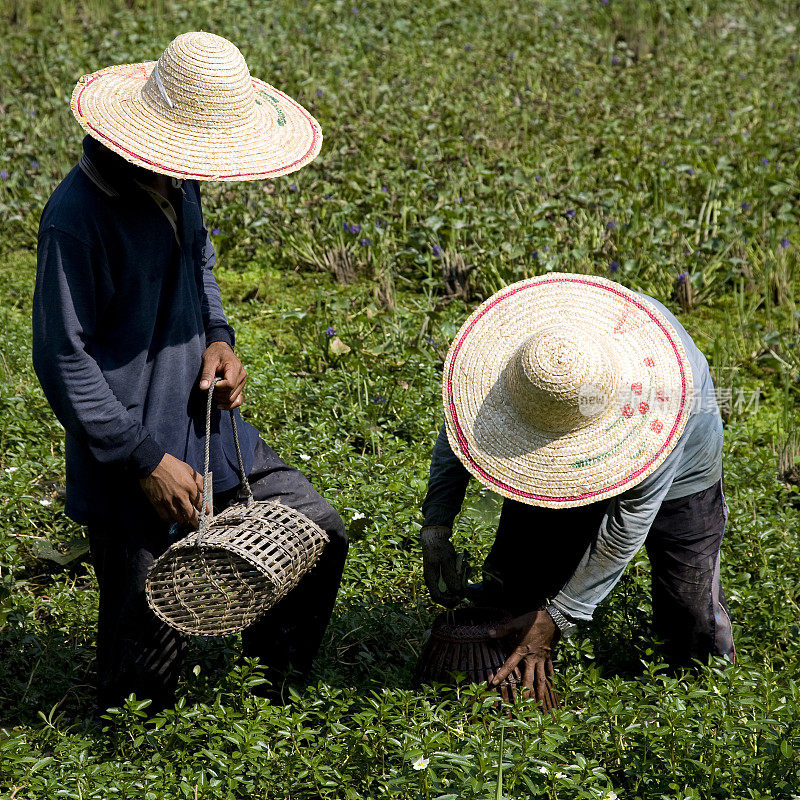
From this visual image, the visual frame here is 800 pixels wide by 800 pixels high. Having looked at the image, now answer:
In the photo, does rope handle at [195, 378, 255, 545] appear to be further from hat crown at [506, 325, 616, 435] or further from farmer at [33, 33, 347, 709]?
hat crown at [506, 325, 616, 435]

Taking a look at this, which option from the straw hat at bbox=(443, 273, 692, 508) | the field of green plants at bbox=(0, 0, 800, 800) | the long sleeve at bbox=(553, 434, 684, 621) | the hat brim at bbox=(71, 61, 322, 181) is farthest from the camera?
the long sleeve at bbox=(553, 434, 684, 621)

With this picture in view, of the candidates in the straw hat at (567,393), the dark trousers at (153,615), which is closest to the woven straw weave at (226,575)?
the dark trousers at (153,615)

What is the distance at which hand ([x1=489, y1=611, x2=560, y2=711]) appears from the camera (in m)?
2.75

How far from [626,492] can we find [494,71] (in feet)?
19.0

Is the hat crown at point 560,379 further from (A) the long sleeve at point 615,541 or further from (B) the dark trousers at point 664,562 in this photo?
(B) the dark trousers at point 664,562

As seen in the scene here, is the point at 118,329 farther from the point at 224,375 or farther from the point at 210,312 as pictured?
the point at 210,312

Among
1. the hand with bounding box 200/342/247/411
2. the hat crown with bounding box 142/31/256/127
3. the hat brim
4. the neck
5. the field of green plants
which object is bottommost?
the field of green plants

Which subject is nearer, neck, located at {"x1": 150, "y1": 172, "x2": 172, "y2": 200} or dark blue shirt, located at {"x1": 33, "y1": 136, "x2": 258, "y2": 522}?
dark blue shirt, located at {"x1": 33, "y1": 136, "x2": 258, "y2": 522}

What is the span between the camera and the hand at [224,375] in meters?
2.77

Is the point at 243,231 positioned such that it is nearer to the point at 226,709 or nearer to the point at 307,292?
the point at 307,292

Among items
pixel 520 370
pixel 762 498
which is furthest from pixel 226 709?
pixel 762 498

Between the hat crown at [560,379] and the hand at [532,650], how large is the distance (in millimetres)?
593

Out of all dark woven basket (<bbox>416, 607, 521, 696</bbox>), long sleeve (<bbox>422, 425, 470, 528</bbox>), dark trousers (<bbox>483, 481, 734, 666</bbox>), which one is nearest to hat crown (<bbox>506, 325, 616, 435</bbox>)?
long sleeve (<bbox>422, 425, 470, 528</bbox>)

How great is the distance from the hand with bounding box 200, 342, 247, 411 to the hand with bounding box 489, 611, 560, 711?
39.1 inches
